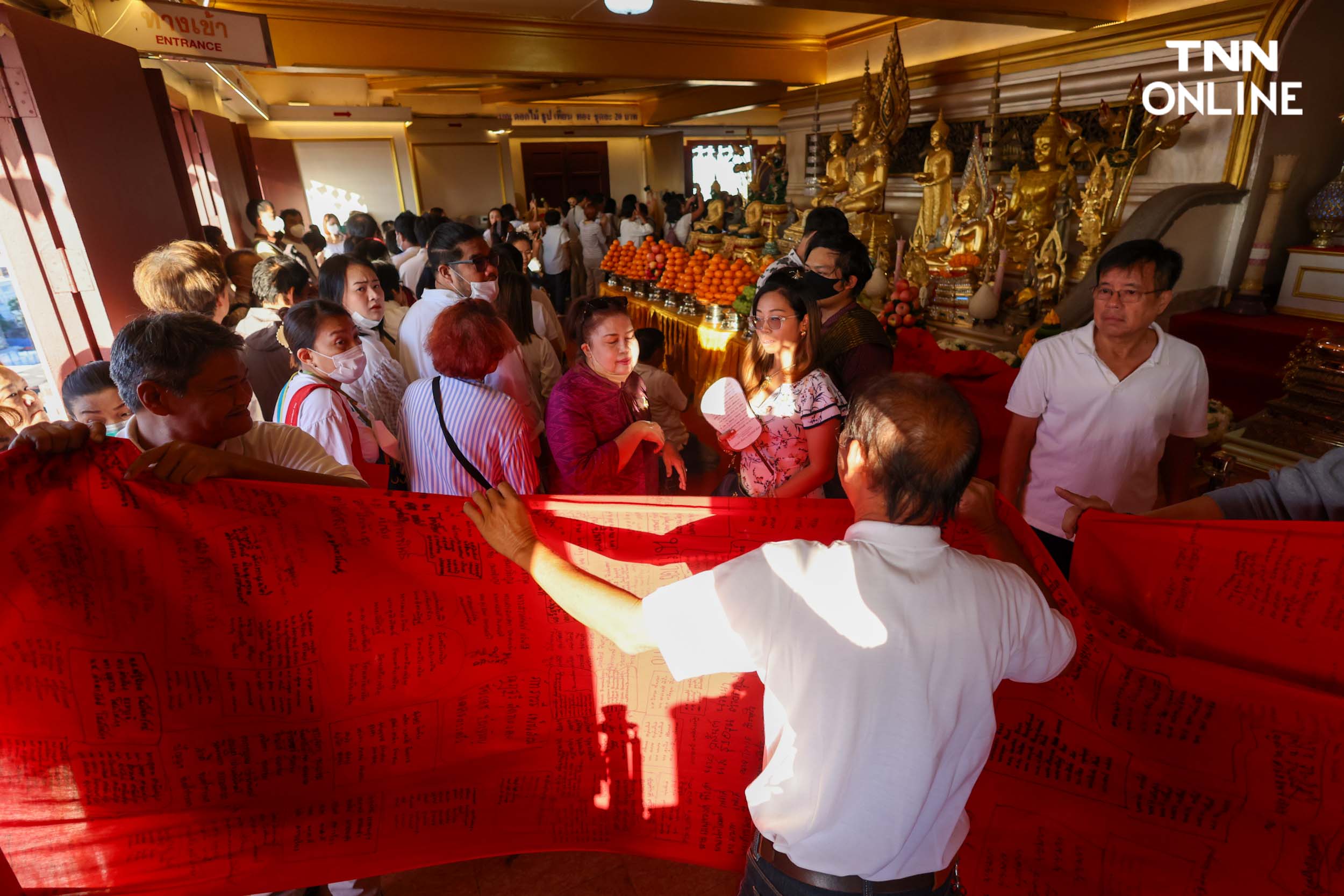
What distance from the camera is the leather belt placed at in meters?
1.00

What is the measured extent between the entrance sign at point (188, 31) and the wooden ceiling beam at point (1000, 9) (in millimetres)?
3069

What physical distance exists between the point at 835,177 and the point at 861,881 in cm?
723

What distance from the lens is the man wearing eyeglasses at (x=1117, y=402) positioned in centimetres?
176

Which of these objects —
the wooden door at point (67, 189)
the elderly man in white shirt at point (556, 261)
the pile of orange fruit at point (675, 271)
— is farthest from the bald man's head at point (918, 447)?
the elderly man in white shirt at point (556, 261)

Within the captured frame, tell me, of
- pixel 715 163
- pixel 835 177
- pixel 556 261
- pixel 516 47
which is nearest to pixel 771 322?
pixel 835 177

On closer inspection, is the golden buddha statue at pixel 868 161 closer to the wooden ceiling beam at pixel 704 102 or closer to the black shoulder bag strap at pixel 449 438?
the wooden ceiling beam at pixel 704 102

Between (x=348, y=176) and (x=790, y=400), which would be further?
(x=348, y=176)

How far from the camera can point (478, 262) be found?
298 centimetres

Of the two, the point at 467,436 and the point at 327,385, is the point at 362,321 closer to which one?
the point at 327,385

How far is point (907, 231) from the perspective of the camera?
293 inches

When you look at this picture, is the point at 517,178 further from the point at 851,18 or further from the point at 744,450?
the point at 744,450

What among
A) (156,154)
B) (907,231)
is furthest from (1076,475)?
(907,231)

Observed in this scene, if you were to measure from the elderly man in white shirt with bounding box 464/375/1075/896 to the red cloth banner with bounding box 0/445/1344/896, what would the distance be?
1.09 feet

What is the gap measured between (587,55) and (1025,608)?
27.5ft
